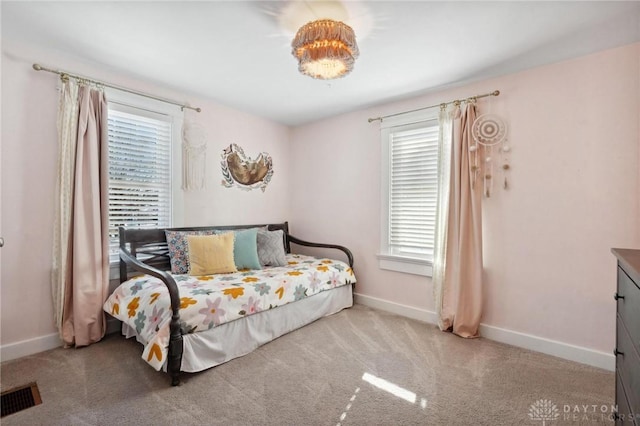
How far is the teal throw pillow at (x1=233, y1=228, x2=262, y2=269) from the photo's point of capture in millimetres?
2945

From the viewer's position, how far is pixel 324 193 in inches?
152

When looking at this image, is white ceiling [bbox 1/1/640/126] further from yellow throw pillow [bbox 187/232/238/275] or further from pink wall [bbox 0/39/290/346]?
yellow throw pillow [bbox 187/232/238/275]

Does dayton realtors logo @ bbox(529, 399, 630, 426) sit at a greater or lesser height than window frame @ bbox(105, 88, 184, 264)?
lesser

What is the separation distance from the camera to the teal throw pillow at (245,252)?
9.66ft

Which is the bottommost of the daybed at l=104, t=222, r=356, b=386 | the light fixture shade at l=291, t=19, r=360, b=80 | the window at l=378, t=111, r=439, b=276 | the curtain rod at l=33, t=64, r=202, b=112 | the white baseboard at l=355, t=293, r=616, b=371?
the white baseboard at l=355, t=293, r=616, b=371

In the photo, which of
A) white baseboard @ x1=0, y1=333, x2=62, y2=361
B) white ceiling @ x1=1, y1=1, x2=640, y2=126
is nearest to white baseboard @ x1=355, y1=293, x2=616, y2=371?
white ceiling @ x1=1, y1=1, x2=640, y2=126

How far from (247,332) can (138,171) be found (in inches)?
71.3

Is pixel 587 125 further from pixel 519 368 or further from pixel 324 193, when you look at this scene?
pixel 324 193

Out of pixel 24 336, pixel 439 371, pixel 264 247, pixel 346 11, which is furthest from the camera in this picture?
pixel 264 247

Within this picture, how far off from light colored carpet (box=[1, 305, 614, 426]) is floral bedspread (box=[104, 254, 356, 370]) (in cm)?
27

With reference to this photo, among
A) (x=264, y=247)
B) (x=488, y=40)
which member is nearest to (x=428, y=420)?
(x=264, y=247)

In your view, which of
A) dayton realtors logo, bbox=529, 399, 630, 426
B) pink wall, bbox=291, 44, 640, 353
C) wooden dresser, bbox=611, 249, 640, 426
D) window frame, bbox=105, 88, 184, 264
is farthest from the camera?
window frame, bbox=105, 88, 184, 264

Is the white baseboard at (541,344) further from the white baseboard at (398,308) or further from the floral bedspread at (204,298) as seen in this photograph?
the floral bedspread at (204,298)

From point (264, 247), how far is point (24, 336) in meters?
1.98
